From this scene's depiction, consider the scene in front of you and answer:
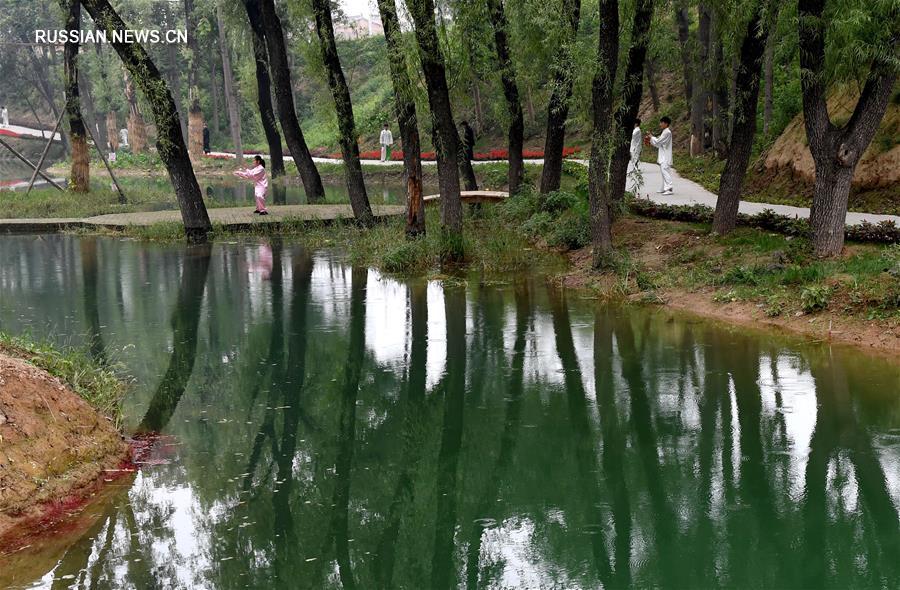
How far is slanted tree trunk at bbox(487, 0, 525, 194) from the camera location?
21.0 meters

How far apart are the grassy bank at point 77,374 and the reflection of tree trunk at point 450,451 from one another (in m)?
3.10

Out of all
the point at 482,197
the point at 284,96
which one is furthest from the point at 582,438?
the point at 284,96

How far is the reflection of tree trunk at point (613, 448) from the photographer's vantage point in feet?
21.8

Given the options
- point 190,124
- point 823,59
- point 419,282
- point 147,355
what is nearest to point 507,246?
point 419,282

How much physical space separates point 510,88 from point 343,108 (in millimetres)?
3872

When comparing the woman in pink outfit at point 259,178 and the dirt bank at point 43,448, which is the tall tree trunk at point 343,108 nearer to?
the woman in pink outfit at point 259,178

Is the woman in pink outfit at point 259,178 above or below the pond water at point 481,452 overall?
above

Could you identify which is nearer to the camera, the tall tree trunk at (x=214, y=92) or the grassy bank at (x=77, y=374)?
the grassy bank at (x=77, y=374)

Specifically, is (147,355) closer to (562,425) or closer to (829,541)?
(562,425)

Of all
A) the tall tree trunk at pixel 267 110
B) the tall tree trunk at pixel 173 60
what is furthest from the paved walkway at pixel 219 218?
the tall tree trunk at pixel 173 60

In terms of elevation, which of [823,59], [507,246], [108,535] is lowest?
[108,535]

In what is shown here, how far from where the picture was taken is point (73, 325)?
537 inches

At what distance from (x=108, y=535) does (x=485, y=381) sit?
4.75 metres

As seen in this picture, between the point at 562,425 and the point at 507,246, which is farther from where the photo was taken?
the point at 507,246
